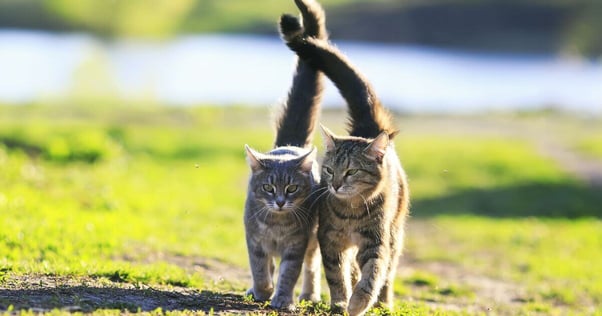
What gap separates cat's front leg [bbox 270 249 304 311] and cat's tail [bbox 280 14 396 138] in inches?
60.4

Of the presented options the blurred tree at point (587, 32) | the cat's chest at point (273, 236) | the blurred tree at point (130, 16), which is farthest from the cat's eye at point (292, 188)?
the blurred tree at point (587, 32)

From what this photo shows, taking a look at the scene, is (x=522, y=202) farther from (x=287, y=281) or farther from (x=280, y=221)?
(x=287, y=281)

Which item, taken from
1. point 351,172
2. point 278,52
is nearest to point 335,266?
point 351,172

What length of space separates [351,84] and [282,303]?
7.64 feet

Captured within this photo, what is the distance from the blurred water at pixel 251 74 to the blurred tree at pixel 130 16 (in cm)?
88

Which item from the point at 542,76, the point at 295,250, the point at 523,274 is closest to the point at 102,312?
the point at 295,250

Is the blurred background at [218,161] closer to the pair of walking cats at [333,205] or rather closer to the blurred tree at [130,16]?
the blurred tree at [130,16]

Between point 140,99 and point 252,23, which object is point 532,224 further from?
point 252,23

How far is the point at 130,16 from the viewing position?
157ft

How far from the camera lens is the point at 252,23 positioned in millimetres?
73688

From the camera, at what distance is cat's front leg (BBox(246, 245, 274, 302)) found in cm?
794

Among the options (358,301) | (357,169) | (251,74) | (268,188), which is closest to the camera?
(358,301)

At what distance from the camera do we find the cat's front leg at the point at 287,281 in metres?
7.62

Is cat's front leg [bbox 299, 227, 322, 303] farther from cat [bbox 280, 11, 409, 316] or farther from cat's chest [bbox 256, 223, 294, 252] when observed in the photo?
cat's chest [bbox 256, 223, 294, 252]
